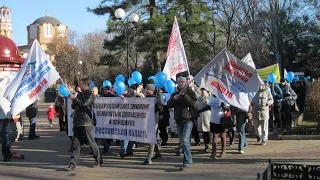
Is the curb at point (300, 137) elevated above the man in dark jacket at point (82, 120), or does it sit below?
below

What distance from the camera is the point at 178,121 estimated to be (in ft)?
28.9

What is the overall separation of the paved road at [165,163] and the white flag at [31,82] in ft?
4.71

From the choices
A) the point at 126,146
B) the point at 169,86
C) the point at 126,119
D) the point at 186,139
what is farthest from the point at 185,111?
the point at 169,86

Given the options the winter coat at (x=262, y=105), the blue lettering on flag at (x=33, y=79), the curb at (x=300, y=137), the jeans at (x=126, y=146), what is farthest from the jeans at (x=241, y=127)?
the blue lettering on flag at (x=33, y=79)

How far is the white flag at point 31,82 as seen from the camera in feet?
31.4

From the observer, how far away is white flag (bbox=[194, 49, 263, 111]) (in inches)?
339

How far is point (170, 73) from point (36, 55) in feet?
11.4

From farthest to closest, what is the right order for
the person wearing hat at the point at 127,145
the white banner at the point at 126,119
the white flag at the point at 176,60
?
the white flag at the point at 176,60, the person wearing hat at the point at 127,145, the white banner at the point at 126,119

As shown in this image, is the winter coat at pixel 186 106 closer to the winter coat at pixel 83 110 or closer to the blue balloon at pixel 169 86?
the winter coat at pixel 83 110

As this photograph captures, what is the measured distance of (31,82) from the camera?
32.1 feet

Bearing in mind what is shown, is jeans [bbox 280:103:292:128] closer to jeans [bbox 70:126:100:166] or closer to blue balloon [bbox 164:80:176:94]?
blue balloon [bbox 164:80:176:94]

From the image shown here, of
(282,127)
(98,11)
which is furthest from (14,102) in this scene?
(98,11)

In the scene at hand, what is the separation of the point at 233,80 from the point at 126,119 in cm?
265

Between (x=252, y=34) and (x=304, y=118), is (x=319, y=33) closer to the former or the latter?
(x=252, y=34)
